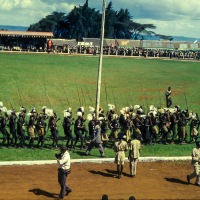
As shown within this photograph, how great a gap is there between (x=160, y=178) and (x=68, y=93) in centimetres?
1550

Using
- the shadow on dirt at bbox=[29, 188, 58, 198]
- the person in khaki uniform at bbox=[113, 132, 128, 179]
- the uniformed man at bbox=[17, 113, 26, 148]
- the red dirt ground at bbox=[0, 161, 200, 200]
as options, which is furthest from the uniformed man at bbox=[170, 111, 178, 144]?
the shadow on dirt at bbox=[29, 188, 58, 198]

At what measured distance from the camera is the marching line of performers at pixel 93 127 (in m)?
16.6

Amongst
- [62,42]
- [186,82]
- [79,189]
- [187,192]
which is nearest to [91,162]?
[79,189]

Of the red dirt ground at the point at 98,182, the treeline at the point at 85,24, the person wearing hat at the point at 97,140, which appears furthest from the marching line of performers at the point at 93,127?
the treeline at the point at 85,24

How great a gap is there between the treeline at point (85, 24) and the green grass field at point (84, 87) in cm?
4189

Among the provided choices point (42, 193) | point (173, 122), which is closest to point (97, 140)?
point (42, 193)

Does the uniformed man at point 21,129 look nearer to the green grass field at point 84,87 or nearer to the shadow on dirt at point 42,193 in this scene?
the green grass field at point 84,87

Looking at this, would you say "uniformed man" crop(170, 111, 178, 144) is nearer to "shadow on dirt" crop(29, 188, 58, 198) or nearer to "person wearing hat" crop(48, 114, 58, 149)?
"person wearing hat" crop(48, 114, 58, 149)

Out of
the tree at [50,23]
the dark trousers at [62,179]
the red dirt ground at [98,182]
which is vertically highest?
the tree at [50,23]

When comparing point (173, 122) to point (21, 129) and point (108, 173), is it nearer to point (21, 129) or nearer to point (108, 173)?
point (108, 173)

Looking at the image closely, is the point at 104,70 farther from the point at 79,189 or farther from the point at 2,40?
the point at 79,189

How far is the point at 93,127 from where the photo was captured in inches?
653

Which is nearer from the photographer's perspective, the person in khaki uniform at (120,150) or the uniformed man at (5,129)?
the person in khaki uniform at (120,150)

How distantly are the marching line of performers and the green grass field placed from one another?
0.58m
